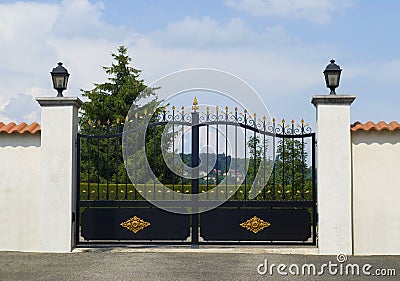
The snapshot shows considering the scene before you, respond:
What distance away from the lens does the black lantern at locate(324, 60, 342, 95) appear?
8648 millimetres

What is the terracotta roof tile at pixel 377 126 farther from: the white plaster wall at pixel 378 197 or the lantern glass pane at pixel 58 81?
the lantern glass pane at pixel 58 81

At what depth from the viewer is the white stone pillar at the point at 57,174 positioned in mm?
8750

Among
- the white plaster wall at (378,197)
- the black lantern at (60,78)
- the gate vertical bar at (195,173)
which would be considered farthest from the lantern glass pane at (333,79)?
the black lantern at (60,78)

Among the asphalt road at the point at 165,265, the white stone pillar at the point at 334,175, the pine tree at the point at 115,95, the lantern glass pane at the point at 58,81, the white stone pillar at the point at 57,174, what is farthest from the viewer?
the pine tree at the point at 115,95

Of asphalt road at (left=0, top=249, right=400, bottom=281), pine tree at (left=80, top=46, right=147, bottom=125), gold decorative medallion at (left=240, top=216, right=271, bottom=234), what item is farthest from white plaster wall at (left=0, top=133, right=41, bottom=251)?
pine tree at (left=80, top=46, right=147, bottom=125)

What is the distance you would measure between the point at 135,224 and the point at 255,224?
75.3 inches

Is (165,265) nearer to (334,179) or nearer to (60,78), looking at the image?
(334,179)

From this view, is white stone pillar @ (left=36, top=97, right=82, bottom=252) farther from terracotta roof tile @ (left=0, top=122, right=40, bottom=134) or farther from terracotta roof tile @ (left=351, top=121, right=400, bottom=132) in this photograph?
terracotta roof tile @ (left=351, top=121, right=400, bottom=132)

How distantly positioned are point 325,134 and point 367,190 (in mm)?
1090

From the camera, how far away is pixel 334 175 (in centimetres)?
863

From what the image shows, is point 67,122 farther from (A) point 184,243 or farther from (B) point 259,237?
(B) point 259,237

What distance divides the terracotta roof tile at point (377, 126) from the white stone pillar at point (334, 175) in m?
0.20

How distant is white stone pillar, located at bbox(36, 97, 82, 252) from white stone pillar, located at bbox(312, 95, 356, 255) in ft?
12.8

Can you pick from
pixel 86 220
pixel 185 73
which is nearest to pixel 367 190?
pixel 185 73
